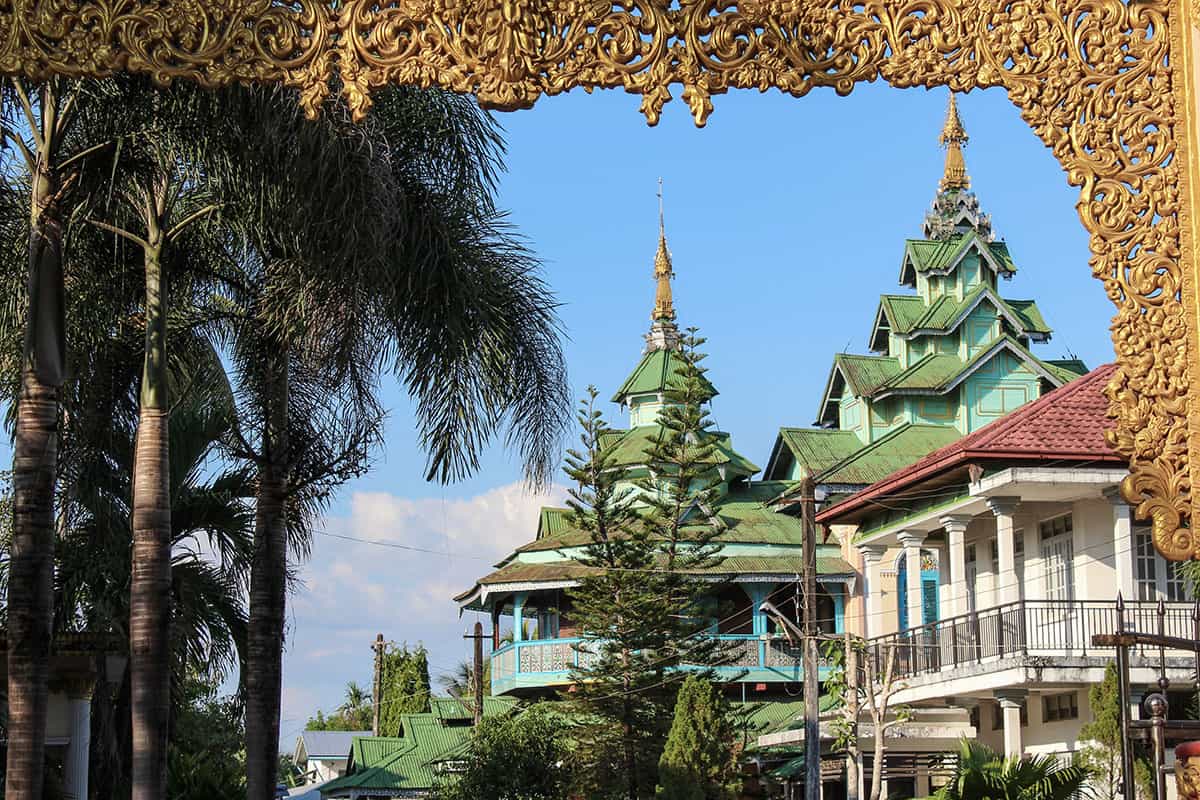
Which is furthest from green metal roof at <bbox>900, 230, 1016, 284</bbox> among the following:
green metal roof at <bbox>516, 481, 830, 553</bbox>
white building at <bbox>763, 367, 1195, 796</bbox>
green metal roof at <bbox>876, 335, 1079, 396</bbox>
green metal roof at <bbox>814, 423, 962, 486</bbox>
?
white building at <bbox>763, 367, 1195, 796</bbox>

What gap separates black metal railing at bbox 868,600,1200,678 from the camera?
18.1 metres

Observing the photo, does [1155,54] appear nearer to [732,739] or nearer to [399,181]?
[399,181]

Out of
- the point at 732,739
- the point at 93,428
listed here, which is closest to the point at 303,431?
the point at 93,428

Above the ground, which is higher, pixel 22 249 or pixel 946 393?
pixel 946 393

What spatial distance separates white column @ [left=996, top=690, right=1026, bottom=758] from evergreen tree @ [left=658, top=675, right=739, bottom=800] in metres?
3.54

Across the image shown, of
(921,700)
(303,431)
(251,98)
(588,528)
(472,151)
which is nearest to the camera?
(251,98)

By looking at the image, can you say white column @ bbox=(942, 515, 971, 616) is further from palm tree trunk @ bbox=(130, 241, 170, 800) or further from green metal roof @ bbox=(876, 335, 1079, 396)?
palm tree trunk @ bbox=(130, 241, 170, 800)

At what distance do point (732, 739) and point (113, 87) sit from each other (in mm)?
14459

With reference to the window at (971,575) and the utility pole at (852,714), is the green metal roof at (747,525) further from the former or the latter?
the utility pole at (852,714)

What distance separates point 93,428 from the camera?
35.0 ft

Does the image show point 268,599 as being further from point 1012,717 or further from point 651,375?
point 651,375

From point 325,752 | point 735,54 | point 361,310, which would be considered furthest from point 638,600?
point 325,752

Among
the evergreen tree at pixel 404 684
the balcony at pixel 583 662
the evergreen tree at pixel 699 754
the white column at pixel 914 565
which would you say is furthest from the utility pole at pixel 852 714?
the evergreen tree at pixel 404 684

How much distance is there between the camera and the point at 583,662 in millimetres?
27969
